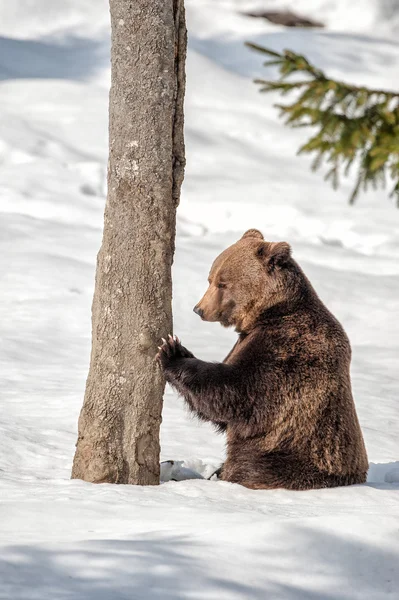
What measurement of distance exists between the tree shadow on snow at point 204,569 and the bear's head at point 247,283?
2.04 m

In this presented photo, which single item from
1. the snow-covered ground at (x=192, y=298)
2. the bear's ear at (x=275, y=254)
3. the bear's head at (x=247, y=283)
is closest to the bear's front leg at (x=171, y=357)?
the bear's head at (x=247, y=283)

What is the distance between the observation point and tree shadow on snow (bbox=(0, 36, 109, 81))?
21.1 meters

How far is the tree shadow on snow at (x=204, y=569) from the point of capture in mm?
2930

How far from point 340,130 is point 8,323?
7064mm

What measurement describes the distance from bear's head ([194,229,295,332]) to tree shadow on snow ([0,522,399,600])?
204cm

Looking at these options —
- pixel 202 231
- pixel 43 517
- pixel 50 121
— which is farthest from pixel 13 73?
pixel 43 517

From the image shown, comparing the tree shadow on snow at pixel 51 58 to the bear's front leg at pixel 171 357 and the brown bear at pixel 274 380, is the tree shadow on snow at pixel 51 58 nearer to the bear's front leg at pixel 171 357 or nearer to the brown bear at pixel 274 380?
the brown bear at pixel 274 380

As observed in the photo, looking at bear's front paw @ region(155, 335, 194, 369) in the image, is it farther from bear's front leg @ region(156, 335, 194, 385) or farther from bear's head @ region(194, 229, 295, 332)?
bear's head @ region(194, 229, 295, 332)

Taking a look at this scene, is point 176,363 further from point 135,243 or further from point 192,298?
point 192,298

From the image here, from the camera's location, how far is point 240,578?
3.08m

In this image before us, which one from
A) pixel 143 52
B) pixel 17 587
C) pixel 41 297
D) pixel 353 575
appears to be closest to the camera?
pixel 17 587

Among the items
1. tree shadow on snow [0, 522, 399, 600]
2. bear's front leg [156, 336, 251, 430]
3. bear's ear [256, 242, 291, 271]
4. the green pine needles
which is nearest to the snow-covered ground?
tree shadow on snow [0, 522, 399, 600]

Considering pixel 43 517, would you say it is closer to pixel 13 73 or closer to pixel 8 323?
pixel 8 323

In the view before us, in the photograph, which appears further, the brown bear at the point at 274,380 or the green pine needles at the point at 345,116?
the brown bear at the point at 274,380
